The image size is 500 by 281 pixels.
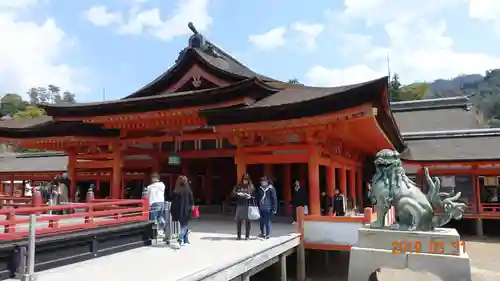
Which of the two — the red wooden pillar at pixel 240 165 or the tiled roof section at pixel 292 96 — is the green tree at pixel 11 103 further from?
the tiled roof section at pixel 292 96

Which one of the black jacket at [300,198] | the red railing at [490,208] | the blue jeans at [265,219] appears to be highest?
the black jacket at [300,198]

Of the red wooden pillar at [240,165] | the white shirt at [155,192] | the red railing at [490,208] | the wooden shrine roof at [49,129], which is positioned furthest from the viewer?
the red railing at [490,208]

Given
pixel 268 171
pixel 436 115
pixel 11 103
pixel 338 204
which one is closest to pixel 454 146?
pixel 436 115

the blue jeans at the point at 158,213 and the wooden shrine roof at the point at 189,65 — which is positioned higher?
the wooden shrine roof at the point at 189,65

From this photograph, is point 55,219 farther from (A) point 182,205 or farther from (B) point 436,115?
(B) point 436,115

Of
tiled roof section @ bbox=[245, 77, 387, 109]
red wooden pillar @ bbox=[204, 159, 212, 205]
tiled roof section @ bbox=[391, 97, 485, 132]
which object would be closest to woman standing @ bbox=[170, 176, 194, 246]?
tiled roof section @ bbox=[245, 77, 387, 109]

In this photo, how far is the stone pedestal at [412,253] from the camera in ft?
23.2

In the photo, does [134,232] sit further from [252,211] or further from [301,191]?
[301,191]

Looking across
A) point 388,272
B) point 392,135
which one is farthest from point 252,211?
point 392,135

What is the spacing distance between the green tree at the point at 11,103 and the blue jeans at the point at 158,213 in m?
110

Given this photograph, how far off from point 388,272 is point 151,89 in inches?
407

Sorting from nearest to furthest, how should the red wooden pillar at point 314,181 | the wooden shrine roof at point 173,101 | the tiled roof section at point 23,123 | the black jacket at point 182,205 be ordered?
the black jacket at point 182,205
the red wooden pillar at point 314,181
the wooden shrine roof at point 173,101
the tiled roof section at point 23,123

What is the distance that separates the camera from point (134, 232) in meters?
9.04

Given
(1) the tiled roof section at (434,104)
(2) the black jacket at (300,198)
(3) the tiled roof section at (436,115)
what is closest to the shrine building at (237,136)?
(2) the black jacket at (300,198)
